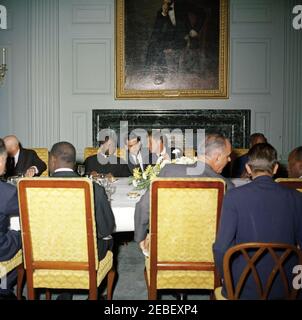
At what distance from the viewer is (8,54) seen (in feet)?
24.0

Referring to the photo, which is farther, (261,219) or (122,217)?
(122,217)

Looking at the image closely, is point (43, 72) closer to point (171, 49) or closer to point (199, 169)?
point (171, 49)

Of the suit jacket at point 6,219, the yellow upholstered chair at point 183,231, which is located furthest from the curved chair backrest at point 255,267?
the suit jacket at point 6,219

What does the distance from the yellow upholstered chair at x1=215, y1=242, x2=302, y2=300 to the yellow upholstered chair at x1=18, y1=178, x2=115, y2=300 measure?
0.93 metres

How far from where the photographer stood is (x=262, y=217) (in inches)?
82.5

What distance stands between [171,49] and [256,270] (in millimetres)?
5704

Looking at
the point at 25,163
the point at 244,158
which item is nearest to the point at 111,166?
the point at 25,163

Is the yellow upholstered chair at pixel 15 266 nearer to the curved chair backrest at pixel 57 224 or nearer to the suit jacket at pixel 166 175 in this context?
the curved chair backrest at pixel 57 224

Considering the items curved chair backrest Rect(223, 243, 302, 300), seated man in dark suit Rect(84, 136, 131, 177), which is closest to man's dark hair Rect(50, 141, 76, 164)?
curved chair backrest Rect(223, 243, 302, 300)

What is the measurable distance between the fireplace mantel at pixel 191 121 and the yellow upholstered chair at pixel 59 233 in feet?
15.7

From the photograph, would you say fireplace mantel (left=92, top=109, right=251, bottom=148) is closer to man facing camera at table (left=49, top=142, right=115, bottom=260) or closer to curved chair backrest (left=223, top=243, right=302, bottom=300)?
man facing camera at table (left=49, top=142, right=115, bottom=260)

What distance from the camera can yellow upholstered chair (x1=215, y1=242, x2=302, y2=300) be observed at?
76.6 inches
